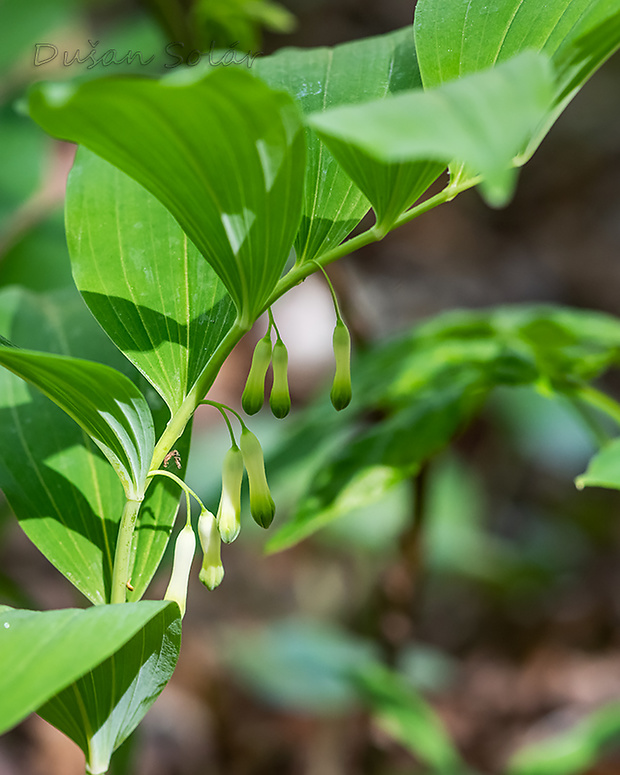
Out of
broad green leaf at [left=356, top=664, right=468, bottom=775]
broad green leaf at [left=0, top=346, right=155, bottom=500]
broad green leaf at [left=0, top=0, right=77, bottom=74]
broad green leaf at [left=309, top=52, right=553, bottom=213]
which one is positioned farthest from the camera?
broad green leaf at [left=0, top=0, right=77, bottom=74]

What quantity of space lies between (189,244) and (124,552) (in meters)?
0.25

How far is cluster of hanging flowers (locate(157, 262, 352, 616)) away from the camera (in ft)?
1.44

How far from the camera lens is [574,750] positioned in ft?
4.30

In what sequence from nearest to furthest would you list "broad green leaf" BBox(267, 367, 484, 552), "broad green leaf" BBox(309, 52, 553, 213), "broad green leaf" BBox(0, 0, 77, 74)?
"broad green leaf" BBox(309, 52, 553, 213) → "broad green leaf" BBox(267, 367, 484, 552) → "broad green leaf" BBox(0, 0, 77, 74)

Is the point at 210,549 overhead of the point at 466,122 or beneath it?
beneath

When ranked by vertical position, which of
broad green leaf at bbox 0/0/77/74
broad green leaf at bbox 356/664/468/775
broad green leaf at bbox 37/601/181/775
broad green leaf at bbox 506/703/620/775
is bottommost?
broad green leaf at bbox 506/703/620/775

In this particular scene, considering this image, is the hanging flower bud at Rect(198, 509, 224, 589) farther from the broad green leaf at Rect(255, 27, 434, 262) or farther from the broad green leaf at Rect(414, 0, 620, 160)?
the broad green leaf at Rect(414, 0, 620, 160)

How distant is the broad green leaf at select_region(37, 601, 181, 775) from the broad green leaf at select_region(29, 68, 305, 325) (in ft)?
0.74

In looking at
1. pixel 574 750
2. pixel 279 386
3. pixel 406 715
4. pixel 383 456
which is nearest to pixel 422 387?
pixel 383 456

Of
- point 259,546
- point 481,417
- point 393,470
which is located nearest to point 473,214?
point 481,417

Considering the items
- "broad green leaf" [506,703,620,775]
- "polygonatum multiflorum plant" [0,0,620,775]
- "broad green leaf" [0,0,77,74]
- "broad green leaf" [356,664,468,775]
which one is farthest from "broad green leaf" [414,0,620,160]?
"broad green leaf" [0,0,77,74]

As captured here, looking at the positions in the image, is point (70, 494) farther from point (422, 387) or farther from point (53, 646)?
point (422, 387)

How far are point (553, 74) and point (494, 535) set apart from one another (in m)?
2.54

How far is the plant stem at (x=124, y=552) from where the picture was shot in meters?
0.45
